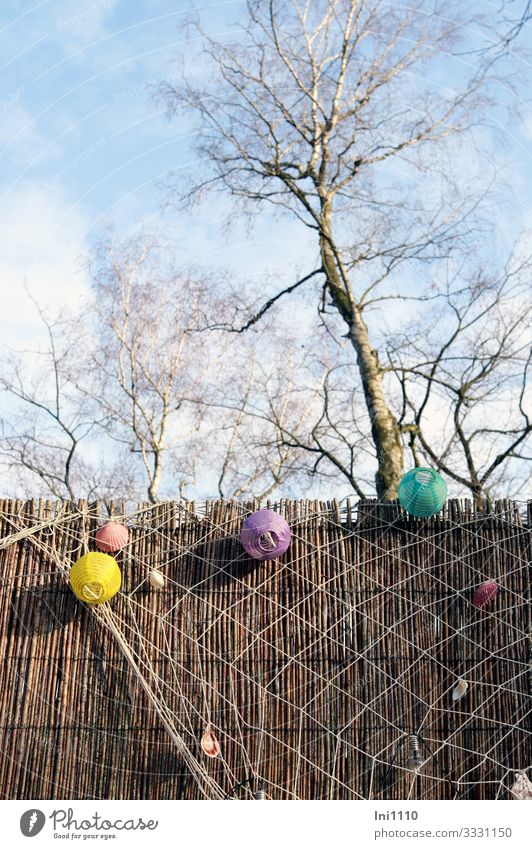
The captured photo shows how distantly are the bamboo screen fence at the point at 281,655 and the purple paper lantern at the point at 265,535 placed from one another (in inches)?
5.2

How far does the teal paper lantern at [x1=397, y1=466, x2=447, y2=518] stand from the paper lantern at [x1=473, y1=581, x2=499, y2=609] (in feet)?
1.49

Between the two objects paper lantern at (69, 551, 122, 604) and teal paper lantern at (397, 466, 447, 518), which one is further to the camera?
teal paper lantern at (397, 466, 447, 518)

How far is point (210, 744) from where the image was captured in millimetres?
3871

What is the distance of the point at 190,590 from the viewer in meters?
4.09

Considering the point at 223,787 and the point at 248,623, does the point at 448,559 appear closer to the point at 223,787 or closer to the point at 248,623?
the point at 248,623

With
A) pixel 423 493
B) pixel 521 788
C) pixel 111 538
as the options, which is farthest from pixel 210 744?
pixel 423 493

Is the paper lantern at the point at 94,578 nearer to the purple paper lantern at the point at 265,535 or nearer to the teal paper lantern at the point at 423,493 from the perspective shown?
the purple paper lantern at the point at 265,535

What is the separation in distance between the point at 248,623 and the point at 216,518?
58 cm

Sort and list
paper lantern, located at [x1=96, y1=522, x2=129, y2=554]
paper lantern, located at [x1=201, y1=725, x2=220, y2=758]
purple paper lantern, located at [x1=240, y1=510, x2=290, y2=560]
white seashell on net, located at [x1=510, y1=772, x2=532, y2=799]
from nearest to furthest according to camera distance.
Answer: white seashell on net, located at [x1=510, y1=772, x2=532, y2=799], paper lantern, located at [x1=201, y1=725, x2=220, y2=758], purple paper lantern, located at [x1=240, y1=510, x2=290, y2=560], paper lantern, located at [x1=96, y1=522, x2=129, y2=554]

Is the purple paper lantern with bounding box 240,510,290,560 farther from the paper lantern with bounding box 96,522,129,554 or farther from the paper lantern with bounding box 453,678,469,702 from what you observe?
the paper lantern with bounding box 453,678,469,702

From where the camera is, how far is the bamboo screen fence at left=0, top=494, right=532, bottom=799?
3.87m

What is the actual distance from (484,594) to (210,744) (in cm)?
159

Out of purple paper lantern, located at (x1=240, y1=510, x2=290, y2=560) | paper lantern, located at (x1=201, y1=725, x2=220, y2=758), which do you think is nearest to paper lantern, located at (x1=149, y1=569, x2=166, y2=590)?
purple paper lantern, located at (x1=240, y1=510, x2=290, y2=560)
